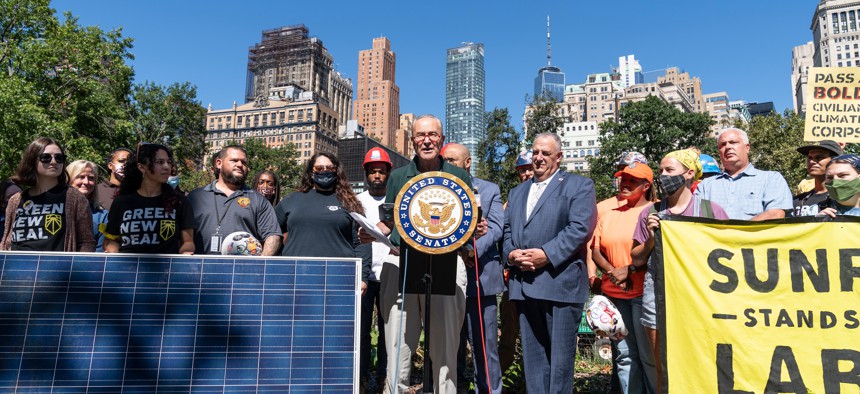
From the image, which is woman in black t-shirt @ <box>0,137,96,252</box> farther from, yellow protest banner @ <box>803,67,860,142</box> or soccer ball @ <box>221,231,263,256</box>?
yellow protest banner @ <box>803,67,860,142</box>

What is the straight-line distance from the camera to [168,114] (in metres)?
50.9

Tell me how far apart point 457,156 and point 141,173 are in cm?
309

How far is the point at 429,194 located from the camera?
3.60 meters

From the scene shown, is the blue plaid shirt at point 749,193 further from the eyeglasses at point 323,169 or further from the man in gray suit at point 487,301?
the eyeglasses at point 323,169

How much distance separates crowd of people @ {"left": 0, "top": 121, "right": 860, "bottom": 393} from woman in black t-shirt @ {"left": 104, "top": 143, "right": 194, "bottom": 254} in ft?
0.04

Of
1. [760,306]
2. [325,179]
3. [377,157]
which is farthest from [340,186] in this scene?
[760,306]

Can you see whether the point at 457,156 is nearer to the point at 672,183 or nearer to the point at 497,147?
the point at 672,183

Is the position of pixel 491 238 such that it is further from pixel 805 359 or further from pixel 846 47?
pixel 846 47

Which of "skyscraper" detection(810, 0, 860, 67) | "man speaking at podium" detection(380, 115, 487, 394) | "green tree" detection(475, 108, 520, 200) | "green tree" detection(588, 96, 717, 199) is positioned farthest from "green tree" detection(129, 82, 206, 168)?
"skyscraper" detection(810, 0, 860, 67)

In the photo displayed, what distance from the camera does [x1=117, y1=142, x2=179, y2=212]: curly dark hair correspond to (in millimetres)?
4414

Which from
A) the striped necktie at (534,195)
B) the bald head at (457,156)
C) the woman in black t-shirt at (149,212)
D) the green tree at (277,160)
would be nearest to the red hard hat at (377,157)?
the bald head at (457,156)

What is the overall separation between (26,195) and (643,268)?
5.49m

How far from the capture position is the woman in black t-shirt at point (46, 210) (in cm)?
456

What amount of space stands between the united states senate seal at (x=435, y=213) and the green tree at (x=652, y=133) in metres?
49.8
